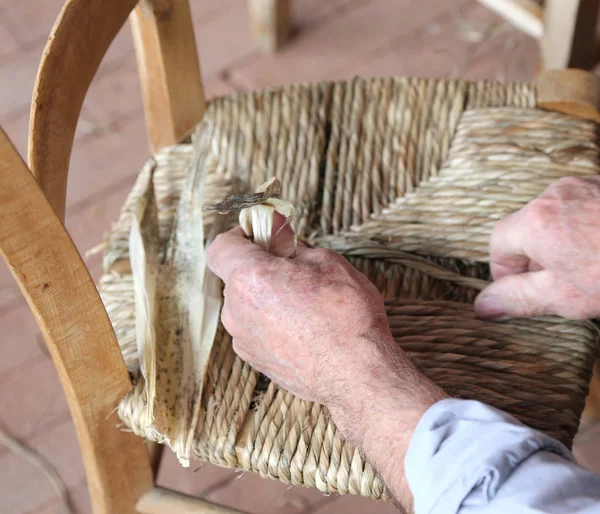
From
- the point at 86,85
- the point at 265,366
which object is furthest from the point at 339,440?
the point at 86,85

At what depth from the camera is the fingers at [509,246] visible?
62cm

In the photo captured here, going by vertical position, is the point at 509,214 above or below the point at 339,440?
above

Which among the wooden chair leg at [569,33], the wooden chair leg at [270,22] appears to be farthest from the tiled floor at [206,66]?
the wooden chair leg at [569,33]

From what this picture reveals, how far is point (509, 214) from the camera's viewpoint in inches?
27.7

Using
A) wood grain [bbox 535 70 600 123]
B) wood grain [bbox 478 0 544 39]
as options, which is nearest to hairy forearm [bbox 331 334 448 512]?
wood grain [bbox 535 70 600 123]

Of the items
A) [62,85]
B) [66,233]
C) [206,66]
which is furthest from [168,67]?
[206,66]

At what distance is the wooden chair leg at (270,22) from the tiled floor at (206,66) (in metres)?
0.02

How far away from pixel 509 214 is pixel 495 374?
0.18 metres

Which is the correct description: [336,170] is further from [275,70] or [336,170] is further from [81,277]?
[275,70]

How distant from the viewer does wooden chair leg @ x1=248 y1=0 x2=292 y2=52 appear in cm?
140

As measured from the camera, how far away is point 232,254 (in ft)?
1.95

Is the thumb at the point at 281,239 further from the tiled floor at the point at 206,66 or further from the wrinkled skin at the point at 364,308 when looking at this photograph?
the tiled floor at the point at 206,66

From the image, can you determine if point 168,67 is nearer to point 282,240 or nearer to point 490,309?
point 282,240

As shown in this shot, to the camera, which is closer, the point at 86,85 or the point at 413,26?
the point at 86,85
